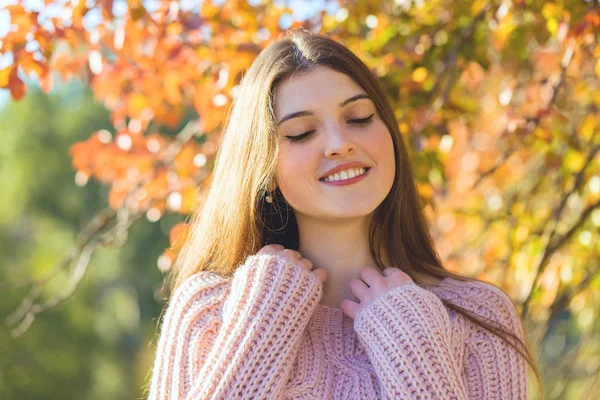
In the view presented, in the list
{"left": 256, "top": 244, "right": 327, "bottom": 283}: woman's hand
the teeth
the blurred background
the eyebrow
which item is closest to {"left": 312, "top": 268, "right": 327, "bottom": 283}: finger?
{"left": 256, "top": 244, "right": 327, "bottom": 283}: woman's hand

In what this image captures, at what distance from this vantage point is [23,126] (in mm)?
17812

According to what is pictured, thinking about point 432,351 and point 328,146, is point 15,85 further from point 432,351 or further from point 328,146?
point 432,351

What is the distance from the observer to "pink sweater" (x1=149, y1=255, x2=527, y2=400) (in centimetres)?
183

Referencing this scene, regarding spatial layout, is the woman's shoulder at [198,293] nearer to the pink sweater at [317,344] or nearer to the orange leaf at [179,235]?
the pink sweater at [317,344]

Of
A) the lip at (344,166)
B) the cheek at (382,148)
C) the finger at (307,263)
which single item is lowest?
the finger at (307,263)

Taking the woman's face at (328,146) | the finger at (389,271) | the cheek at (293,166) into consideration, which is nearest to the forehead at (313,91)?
the woman's face at (328,146)

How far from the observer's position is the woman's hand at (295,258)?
2.09 m

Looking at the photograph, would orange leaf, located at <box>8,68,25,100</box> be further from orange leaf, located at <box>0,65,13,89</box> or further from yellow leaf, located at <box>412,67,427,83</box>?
yellow leaf, located at <box>412,67,427,83</box>

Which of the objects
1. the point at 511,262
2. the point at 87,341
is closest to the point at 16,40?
the point at 511,262

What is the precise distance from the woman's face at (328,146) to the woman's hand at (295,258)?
0.41 feet

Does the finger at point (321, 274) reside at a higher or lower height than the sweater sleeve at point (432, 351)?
higher

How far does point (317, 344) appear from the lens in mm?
2045

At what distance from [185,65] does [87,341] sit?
13948mm

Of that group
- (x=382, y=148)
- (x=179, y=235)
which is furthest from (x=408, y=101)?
(x=179, y=235)
